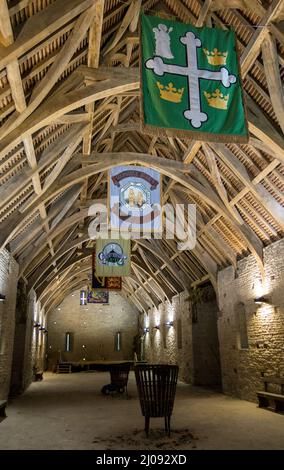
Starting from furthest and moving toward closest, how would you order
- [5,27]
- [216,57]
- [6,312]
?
[6,312]
[216,57]
[5,27]

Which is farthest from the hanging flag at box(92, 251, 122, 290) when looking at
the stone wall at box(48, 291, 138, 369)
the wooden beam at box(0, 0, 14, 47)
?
the stone wall at box(48, 291, 138, 369)

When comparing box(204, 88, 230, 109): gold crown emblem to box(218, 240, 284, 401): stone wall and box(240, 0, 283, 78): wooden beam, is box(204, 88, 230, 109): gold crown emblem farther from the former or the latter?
box(218, 240, 284, 401): stone wall

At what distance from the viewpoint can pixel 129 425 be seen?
268 inches

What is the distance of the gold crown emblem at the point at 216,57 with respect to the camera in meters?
4.73

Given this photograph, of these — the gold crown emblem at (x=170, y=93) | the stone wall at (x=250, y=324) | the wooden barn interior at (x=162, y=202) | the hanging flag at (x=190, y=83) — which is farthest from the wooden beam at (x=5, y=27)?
the stone wall at (x=250, y=324)

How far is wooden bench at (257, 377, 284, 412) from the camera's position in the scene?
7979 mm

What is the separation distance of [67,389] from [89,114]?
10390 millimetres

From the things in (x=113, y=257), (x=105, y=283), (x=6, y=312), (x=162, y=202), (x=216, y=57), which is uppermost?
(x=216, y=57)

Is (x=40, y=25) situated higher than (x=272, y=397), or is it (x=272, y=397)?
(x=40, y=25)

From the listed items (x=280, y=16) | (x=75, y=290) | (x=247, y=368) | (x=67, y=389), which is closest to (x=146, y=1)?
(x=280, y=16)

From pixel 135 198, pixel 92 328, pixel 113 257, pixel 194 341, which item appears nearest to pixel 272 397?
pixel 135 198

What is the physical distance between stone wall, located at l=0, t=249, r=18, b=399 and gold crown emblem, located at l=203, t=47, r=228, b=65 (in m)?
6.41

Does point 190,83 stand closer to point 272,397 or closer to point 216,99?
point 216,99

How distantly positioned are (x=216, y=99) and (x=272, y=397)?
667cm
